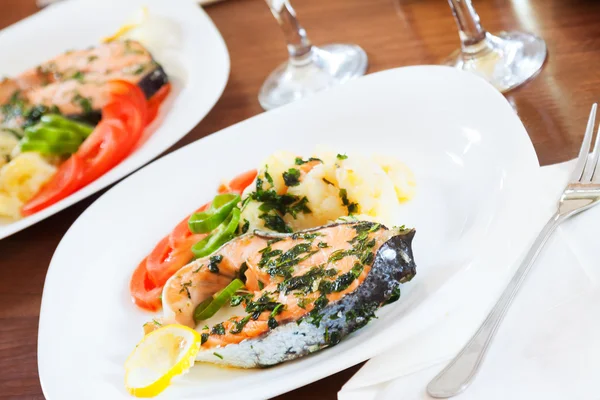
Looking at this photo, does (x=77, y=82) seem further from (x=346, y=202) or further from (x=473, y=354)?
(x=473, y=354)

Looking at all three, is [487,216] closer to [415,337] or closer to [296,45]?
[415,337]

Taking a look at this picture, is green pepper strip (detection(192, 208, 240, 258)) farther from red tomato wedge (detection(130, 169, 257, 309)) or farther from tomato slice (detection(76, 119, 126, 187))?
tomato slice (detection(76, 119, 126, 187))

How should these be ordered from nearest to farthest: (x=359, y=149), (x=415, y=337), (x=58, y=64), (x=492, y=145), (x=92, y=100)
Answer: (x=415, y=337) → (x=492, y=145) → (x=359, y=149) → (x=92, y=100) → (x=58, y=64)

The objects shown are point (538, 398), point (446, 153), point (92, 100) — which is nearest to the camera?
point (538, 398)

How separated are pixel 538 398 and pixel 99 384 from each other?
883 millimetres

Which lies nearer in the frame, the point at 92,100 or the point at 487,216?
the point at 487,216

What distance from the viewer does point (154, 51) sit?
2.82 m

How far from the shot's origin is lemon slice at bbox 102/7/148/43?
9.63 feet

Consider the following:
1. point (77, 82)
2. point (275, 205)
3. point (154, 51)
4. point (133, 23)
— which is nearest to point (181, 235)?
point (275, 205)

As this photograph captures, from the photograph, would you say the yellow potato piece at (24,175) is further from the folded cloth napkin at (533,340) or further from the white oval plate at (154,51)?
the folded cloth napkin at (533,340)

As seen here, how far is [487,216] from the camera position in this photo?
4.40ft

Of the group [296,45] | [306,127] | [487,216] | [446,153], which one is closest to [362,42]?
[296,45]

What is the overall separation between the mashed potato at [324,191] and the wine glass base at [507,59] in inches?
18.1

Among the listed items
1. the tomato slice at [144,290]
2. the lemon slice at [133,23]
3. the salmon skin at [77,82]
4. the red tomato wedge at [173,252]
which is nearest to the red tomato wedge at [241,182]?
the red tomato wedge at [173,252]
